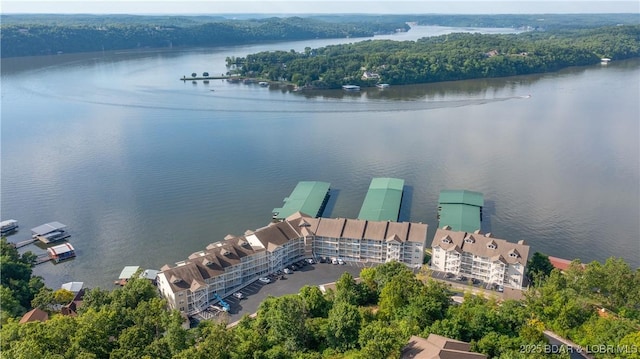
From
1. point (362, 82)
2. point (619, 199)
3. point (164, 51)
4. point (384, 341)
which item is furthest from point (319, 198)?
point (164, 51)

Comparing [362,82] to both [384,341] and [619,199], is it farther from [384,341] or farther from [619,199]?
[384,341]

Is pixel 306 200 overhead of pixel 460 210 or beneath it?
overhead

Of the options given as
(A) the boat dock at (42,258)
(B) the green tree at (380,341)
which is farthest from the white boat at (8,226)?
(B) the green tree at (380,341)

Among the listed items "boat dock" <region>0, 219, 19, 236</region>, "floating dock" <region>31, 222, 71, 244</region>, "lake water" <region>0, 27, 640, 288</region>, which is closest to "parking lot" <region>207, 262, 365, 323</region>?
"lake water" <region>0, 27, 640, 288</region>

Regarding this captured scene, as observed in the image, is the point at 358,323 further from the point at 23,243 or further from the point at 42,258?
the point at 23,243

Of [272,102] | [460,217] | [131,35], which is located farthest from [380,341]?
[131,35]

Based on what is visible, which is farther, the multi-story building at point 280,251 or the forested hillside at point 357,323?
the multi-story building at point 280,251

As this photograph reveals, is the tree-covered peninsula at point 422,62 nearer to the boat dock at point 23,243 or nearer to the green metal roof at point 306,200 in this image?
the green metal roof at point 306,200
